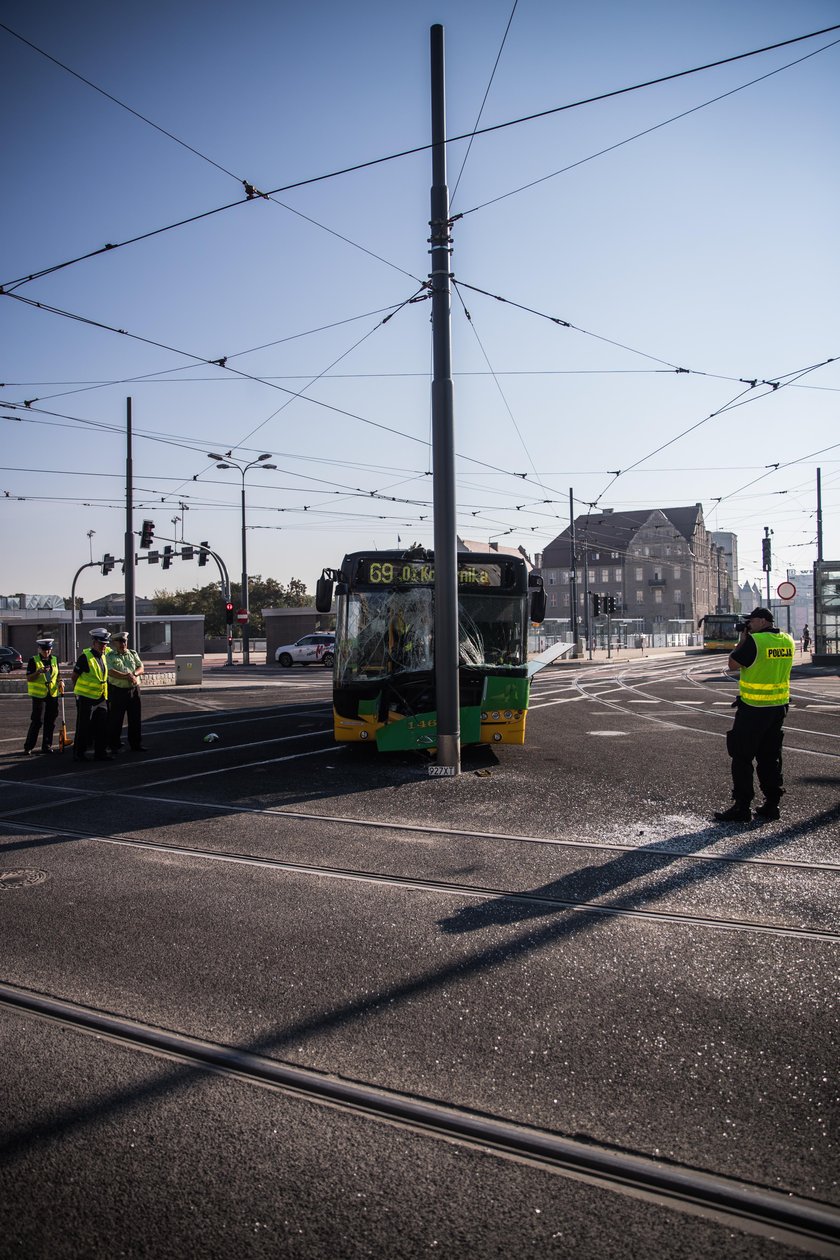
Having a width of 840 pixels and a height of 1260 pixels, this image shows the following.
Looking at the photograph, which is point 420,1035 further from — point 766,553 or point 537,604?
point 766,553

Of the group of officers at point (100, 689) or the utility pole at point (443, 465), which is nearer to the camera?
the utility pole at point (443, 465)

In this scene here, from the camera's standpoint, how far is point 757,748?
291 inches

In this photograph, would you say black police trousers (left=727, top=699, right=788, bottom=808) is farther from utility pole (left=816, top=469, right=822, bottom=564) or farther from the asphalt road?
utility pole (left=816, top=469, right=822, bottom=564)

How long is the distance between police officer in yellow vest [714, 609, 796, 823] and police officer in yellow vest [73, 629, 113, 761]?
26.9ft

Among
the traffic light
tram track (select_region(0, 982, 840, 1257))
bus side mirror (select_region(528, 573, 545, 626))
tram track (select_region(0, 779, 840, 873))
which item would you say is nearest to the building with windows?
the traffic light

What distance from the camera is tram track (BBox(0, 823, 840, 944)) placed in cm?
468

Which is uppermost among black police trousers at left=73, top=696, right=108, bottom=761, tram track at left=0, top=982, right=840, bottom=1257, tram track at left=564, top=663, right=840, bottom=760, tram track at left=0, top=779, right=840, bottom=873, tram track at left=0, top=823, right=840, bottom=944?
black police trousers at left=73, top=696, right=108, bottom=761

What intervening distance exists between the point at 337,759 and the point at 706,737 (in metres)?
5.70

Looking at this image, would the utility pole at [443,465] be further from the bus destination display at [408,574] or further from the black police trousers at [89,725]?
the black police trousers at [89,725]

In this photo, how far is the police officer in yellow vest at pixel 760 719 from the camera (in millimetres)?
7238

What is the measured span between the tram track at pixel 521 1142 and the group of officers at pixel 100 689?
28.5 ft

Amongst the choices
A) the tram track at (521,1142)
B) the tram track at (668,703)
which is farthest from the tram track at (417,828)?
the tram track at (668,703)

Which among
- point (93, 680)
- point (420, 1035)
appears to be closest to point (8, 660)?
point (93, 680)

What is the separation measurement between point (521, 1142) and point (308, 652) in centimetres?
4189
